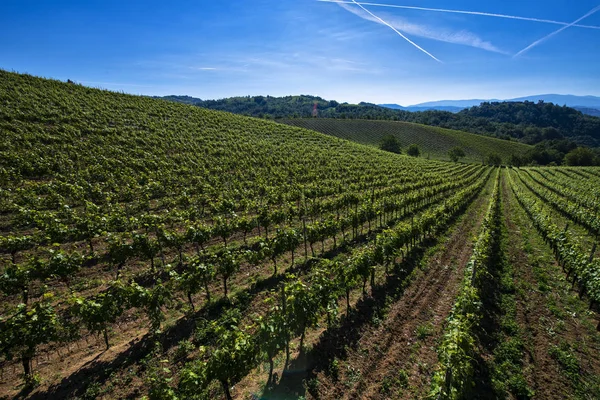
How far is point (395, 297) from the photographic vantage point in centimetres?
1166

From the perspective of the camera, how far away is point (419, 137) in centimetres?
11425

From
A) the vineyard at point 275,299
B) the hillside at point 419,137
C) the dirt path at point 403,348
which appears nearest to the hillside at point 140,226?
the vineyard at point 275,299

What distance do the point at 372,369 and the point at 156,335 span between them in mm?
7229

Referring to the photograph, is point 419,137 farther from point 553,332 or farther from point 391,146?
point 553,332

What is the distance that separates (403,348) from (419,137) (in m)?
120

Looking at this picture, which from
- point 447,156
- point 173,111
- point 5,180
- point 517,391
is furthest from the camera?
point 447,156

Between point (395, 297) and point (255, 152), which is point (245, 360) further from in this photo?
point (255, 152)

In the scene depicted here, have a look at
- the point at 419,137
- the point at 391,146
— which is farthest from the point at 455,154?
the point at 419,137

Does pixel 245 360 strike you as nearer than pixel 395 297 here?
Yes

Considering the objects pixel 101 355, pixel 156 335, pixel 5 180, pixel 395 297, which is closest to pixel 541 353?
pixel 395 297

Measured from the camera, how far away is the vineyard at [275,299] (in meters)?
7.35

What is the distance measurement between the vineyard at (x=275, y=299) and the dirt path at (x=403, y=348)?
5 centimetres

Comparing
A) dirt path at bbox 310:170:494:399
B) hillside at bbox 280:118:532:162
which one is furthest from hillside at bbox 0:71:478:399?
hillside at bbox 280:118:532:162

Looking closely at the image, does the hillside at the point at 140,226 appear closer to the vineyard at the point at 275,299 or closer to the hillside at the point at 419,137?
the vineyard at the point at 275,299
